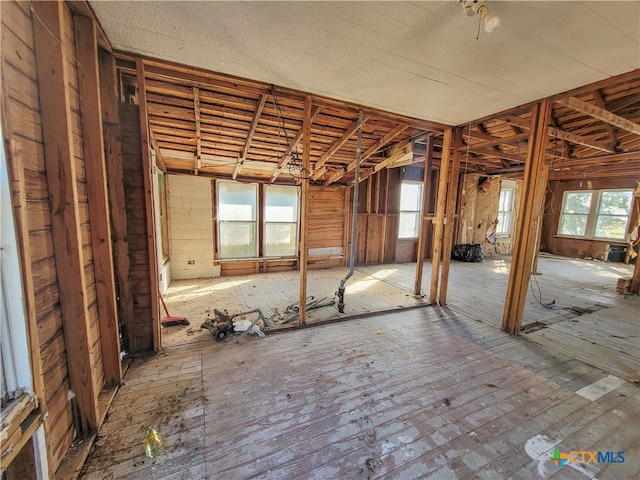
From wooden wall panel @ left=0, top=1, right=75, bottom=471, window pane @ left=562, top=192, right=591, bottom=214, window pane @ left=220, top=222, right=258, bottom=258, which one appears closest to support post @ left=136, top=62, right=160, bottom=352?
wooden wall panel @ left=0, top=1, right=75, bottom=471

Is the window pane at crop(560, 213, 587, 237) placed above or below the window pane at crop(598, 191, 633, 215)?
below

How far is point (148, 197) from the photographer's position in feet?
7.15

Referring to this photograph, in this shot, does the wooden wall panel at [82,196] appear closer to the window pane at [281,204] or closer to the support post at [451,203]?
the support post at [451,203]

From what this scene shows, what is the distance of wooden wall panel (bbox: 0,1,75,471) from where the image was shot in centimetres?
104

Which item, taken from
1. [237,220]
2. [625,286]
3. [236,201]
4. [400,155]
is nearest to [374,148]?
[400,155]

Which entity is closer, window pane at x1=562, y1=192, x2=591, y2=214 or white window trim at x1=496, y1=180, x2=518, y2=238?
window pane at x1=562, y1=192, x2=591, y2=214

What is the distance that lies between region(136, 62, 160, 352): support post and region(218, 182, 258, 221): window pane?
3029 mm

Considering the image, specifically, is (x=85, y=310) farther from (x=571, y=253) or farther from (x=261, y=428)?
(x=571, y=253)

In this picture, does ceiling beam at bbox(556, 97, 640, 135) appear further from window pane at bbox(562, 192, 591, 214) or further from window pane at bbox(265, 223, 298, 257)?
window pane at bbox(562, 192, 591, 214)

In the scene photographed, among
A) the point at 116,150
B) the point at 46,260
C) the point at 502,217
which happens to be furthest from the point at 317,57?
the point at 502,217

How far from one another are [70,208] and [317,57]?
1.88m

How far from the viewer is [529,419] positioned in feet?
5.42

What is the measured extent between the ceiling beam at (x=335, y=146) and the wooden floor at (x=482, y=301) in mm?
2286

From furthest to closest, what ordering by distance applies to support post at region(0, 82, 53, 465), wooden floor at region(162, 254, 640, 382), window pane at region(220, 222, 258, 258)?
window pane at region(220, 222, 258, 258) → wooden floor at region(162, 254, 640, 382) → support post at region(0, 82, 53, 465)
